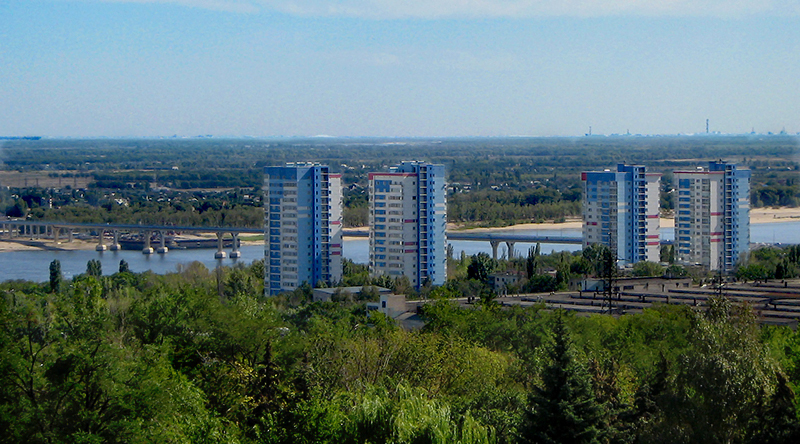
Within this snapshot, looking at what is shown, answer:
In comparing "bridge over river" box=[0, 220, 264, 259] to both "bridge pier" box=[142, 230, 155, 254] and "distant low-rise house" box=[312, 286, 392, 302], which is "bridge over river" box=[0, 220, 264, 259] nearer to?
"bridge pier" box=[142, 230, 155, 254]

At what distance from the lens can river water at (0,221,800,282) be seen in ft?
63.9

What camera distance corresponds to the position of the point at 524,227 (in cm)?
2727

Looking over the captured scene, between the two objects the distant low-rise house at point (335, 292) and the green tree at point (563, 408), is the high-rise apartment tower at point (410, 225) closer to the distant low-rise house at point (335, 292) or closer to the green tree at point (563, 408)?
the distant low-rise house at point (335, 292)

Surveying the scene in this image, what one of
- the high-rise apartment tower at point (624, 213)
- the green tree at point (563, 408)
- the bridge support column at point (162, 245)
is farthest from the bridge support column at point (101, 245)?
the green tree at point (563, 408)

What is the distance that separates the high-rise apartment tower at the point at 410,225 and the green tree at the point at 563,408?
10.3m

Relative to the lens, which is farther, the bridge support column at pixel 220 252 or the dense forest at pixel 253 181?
the dense forest at pixel 253 181

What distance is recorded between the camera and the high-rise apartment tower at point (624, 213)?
54.3 ft

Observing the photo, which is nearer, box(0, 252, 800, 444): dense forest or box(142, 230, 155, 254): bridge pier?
box(0, 252, 800, 444): dense forest

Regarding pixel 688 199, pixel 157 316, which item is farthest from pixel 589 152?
pixel 157 316

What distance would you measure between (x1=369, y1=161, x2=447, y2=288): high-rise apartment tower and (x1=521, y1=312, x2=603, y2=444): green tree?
1033 centimetres

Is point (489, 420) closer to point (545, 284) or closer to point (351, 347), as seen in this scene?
point (351, 347)

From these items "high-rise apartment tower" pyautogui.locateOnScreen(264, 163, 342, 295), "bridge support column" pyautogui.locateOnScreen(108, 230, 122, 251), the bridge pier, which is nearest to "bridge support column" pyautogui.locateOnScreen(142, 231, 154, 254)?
the bridge pier

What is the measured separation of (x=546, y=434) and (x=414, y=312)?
5879 mm

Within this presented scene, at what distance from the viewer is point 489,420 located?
4402mm
